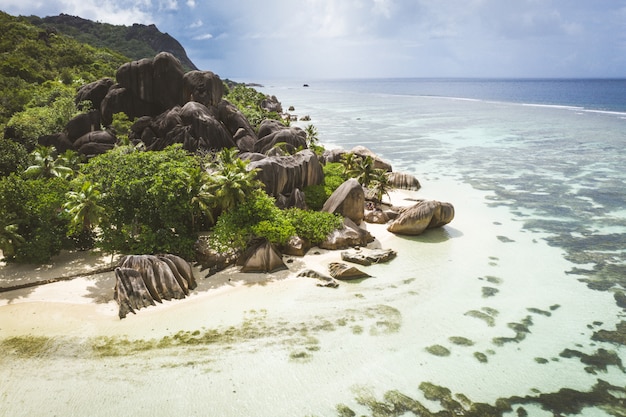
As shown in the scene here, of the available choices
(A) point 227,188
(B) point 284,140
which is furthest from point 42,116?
(A) point 227,188

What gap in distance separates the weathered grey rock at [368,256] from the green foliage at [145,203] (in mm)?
9682

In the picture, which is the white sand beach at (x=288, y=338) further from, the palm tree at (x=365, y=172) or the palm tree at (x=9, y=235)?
the palm tree at (x=365, y=172)

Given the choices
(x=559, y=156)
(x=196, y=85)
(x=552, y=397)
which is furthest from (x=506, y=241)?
(x=196, y=85)

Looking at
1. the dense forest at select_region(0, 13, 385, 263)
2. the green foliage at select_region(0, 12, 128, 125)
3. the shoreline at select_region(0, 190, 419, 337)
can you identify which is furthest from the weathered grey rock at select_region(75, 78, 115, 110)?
the shoreline at select_region(0, 190, 419, 337)

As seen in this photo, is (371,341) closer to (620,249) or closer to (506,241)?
(506,241)

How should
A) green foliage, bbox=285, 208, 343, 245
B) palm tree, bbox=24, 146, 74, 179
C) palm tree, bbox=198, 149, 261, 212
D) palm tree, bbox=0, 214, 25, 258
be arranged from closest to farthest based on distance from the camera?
1. palm tree, bbox=0, 214, 25, 258
2. palm tree, bbox=198, 149, 261, 212
3. green foliage, bbox=285, 208, 343, 245
4. palm tree, bbox=24, 146, 74, 179

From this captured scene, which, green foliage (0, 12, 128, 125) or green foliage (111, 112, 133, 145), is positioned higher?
green foliage (0, 12, 128, 125)

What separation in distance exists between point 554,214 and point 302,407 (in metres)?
29.4

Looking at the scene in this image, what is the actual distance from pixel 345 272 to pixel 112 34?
645 ft

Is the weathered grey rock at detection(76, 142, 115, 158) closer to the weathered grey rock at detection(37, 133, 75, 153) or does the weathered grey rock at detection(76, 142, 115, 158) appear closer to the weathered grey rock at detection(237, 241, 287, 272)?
the weathered grey rock at detection(37, 133, 75, 153)

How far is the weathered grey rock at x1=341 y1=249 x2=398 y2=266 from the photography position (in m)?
23.0

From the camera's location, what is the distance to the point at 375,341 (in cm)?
1659

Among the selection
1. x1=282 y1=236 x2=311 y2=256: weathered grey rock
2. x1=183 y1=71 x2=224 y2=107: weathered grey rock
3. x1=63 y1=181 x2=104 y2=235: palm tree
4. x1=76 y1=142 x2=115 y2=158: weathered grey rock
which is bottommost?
x1=282 y1=236 x2=311 y2=256: weathered grey rock

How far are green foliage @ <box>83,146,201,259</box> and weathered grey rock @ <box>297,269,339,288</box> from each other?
6.87m
